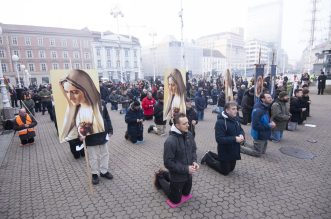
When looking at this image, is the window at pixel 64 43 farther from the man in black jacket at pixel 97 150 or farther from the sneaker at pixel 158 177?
the sneaker at pixel 158 177

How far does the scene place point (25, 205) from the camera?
4.30 metres

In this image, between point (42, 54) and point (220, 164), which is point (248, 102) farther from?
point (42, 54)

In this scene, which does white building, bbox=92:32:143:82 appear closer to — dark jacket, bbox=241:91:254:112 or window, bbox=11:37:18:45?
window, bbox=11:37:18:45

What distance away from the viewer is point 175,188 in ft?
12.8

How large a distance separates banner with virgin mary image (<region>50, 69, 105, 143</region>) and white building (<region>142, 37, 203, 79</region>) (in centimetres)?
7627

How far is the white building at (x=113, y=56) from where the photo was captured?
6738 cm

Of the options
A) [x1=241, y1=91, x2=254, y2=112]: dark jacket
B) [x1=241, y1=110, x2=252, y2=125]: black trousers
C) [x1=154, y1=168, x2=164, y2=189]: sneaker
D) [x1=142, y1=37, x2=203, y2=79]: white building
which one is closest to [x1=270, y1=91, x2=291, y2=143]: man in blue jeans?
[x1=241, y1=91, x2=254, y2=112]: dark jacket

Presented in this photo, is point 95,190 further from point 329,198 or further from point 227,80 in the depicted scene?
point 227,80

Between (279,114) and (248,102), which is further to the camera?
(248,102)

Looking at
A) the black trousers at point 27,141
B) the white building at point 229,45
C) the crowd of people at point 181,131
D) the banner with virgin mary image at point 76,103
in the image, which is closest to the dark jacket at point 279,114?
the crowd of people at point 181,131

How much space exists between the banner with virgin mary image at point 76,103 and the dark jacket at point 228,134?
2636mm

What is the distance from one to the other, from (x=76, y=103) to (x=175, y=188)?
2.71 metres

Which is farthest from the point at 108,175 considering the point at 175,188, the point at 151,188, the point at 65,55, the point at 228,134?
the point at 65,55

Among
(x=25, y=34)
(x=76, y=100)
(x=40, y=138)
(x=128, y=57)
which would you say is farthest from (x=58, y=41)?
(x=76, y=100)
